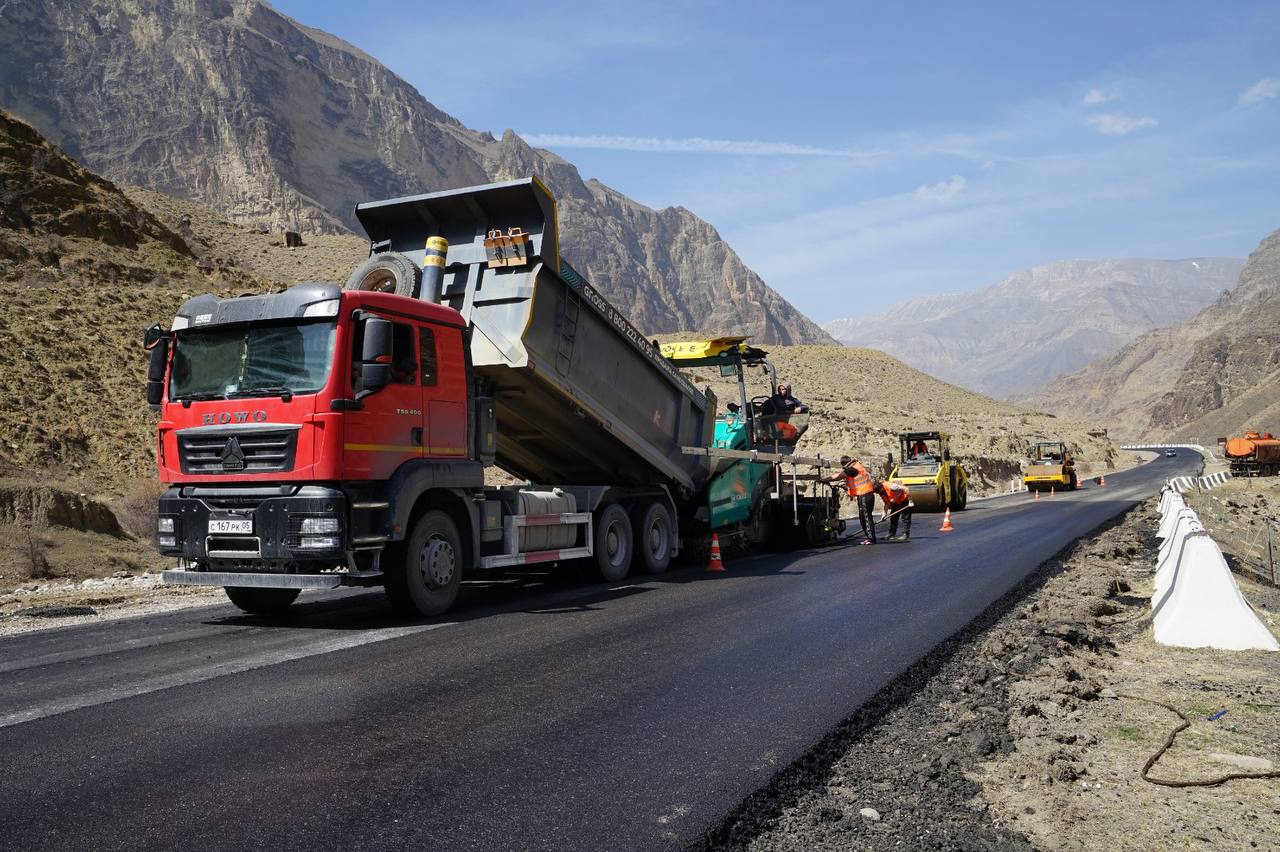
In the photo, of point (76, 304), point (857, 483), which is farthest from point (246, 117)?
point (857, 483)

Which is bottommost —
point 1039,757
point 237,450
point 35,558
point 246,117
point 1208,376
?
point 1039,757

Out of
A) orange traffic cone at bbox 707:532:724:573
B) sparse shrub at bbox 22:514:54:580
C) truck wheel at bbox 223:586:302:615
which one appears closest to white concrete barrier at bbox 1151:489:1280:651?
orange traffic cone at bbox 707:532:724:573

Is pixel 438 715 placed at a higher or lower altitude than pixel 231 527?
lower

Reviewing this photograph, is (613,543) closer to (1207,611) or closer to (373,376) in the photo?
(373,376)

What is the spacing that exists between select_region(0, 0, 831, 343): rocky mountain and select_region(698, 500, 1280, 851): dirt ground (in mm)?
92819

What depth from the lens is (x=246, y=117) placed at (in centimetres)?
10981

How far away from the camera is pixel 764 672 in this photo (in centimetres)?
654

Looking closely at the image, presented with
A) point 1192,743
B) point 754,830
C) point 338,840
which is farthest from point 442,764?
point 1192,743

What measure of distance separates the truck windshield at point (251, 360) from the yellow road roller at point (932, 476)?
20.3 m

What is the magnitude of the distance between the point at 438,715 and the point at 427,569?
11.7 feet

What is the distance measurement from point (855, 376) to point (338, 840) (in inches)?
3306

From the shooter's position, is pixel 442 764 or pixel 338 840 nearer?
pixel 338 840

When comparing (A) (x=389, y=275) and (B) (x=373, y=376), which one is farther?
(A) (x=389, y=275)

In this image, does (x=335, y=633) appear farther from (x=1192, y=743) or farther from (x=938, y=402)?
(x=938, y=402)
